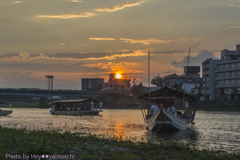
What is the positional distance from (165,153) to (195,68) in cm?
14458

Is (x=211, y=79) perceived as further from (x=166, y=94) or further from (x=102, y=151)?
(x=102, y=151)

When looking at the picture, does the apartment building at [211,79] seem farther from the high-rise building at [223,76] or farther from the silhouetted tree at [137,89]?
the silhouetted tree at [137,89]

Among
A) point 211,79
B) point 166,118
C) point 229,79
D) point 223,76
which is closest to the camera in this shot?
point 166,118

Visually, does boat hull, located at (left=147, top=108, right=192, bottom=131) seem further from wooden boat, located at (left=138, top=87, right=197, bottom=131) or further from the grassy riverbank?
the grassy riverbank

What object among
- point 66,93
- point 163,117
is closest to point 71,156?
point 163,117

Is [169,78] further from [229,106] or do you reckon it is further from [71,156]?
[71,156]

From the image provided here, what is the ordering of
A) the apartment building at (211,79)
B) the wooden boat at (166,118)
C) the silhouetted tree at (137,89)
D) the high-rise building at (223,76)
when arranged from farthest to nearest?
the silhouetted tree at (137,89), the apartment building at (211,79), the high-rise building at (223,76), the wooden boat at (166,118)

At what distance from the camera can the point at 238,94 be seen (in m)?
100

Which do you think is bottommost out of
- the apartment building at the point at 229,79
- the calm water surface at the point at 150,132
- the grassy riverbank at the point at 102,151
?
the calm water surface at the point at 150,132

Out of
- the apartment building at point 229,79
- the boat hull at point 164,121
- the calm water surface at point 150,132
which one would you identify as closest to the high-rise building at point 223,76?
the apartment building at point 229,79

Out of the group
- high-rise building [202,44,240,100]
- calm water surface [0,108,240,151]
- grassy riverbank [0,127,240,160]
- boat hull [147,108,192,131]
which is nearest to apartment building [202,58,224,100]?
high-rise building [202,44,240,100]

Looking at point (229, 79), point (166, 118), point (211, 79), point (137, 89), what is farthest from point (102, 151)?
point (137, 89)

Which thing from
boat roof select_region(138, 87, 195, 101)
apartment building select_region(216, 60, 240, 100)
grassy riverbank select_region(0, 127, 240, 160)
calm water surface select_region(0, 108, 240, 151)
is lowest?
calm water surface select_region(0, 108, 240, 151)

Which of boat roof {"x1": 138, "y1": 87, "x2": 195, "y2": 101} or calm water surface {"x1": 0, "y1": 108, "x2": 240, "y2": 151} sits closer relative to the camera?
calm water surface {"x1": 0, "y1": 108, "x2": 240, "y2": 151}
